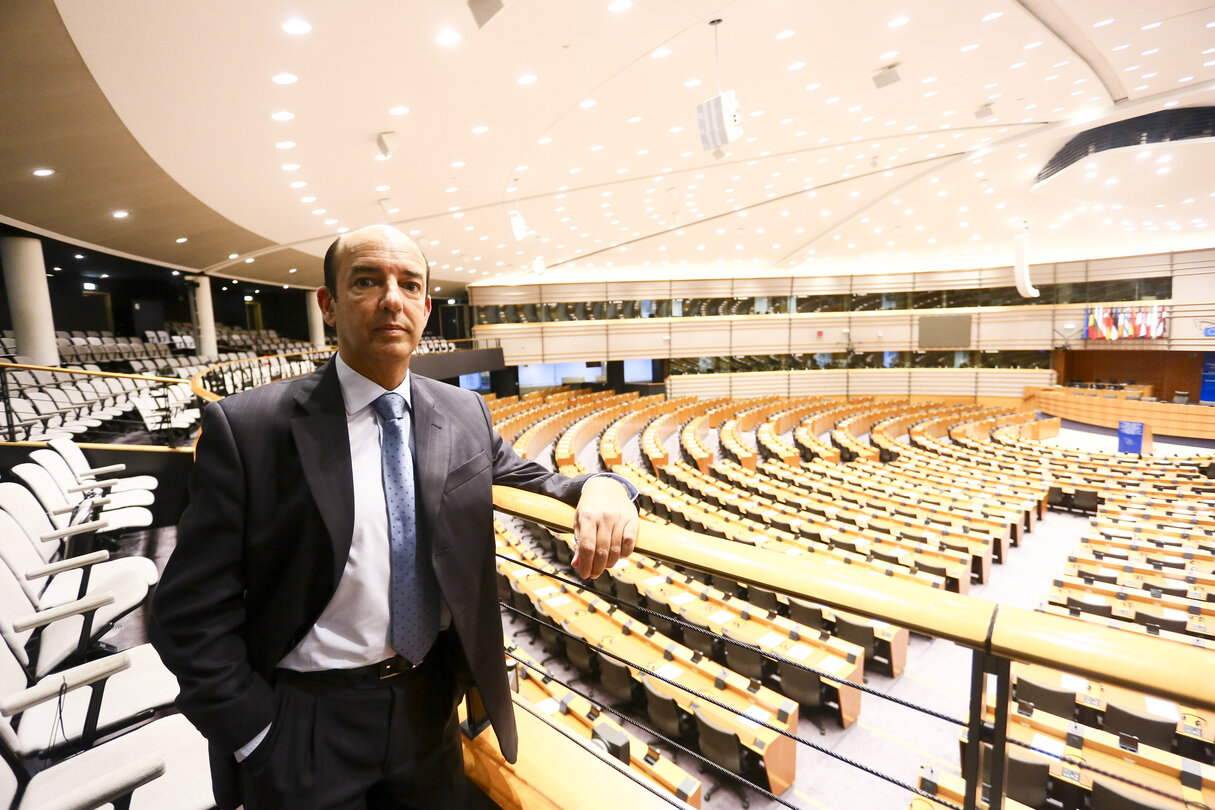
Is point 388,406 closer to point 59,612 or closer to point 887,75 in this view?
point 59,612

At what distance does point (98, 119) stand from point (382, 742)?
293 inches

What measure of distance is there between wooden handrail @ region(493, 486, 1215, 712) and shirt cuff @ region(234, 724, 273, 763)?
848mm

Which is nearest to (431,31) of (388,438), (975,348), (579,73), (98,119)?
(579,73)

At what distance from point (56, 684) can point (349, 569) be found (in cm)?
141

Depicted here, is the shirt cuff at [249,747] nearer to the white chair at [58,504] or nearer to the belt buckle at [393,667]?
the belt buckle at [393,667]

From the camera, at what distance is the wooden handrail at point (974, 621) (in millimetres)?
774

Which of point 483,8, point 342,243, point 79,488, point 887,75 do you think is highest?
point 887,75

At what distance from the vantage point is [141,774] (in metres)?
1.39

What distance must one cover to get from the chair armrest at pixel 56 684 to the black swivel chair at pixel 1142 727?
6.59m

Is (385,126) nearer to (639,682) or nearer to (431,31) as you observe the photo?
(431,31)

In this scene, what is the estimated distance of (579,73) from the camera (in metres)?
6.07

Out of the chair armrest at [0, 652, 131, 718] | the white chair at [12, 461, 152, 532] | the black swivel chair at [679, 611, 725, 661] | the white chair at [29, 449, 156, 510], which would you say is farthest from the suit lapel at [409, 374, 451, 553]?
the black swivel chair at [679, 611, 725, 661]

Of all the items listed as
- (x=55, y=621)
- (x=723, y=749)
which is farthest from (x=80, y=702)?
(x=723, y=749)

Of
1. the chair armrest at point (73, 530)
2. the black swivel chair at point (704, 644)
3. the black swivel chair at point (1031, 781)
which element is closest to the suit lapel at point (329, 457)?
the chair armrest at point (73, 530)
